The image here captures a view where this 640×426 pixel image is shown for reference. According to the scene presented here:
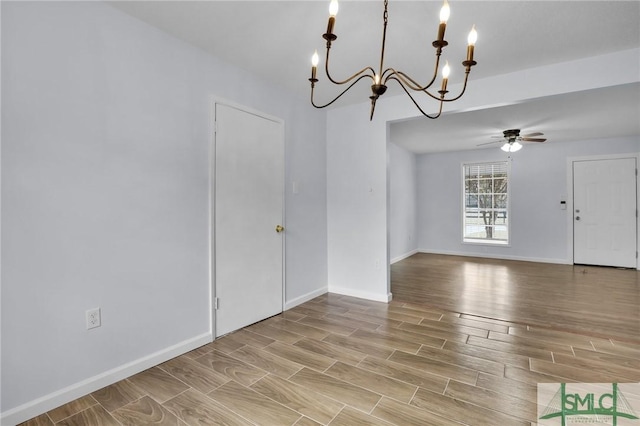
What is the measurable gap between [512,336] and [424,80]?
Result: 260 centimetres

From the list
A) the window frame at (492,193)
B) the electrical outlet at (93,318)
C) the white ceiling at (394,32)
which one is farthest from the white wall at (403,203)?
the electrical outlet at (93,318)

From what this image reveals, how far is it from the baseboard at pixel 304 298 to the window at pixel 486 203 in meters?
4.55

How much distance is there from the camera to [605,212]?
5953 millimetres

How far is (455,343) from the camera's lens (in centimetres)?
269

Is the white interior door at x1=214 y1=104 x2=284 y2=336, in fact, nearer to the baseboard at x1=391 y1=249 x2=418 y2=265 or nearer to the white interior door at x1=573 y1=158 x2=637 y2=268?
the baseboard at x1=391 y1=249 x2=418 y2=265

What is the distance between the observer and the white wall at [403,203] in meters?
6.55

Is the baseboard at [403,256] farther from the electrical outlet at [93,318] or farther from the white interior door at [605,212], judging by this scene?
the electrical outlet at [93,318]

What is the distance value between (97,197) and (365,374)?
213 cm

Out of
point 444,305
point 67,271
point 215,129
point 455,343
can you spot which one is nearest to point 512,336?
point 455,343

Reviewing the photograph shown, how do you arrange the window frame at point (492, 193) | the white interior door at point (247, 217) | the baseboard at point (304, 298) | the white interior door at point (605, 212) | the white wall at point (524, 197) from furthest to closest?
the window frame at point (492, 193)
the white wall at point (524, 197)
the white interior door at point (605, 212)
the baseboard at point (304, 298)
the white interior door at point (247, 217)

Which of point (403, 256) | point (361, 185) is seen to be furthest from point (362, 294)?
point (403, 256)

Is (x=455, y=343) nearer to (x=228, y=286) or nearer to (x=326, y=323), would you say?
(x=326, y=323)

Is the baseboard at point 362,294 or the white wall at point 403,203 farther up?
the white wall at point 403,203

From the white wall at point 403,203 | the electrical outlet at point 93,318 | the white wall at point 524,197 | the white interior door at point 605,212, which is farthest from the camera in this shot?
the white wall at point 403,203
